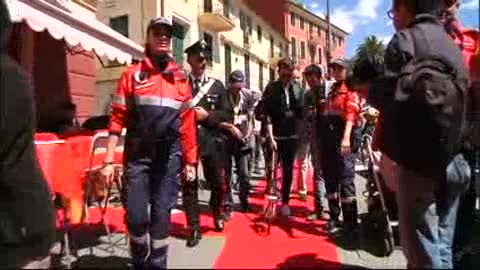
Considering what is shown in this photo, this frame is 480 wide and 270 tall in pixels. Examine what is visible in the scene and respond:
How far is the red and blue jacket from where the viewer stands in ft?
7.11

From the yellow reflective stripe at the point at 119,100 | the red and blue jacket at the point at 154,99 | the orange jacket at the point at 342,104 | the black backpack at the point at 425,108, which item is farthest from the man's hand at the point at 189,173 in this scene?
the black backpack at the point at 425,108

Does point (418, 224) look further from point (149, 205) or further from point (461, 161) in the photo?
point (149, 205)

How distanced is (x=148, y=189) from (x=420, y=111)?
1.11 m

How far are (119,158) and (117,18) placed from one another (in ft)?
2.82

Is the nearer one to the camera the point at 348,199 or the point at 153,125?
the point at 153,125

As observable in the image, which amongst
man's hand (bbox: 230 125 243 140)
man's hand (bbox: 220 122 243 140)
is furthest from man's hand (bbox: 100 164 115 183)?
man's hand (bbox: 230 125 243 140)

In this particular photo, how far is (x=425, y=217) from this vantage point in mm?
1646

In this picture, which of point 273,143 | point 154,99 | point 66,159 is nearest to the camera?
point 154,99

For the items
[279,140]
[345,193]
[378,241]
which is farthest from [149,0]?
[279,140]

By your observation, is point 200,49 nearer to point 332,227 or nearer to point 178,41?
point 178,41

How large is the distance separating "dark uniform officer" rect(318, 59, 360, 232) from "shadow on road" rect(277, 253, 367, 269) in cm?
262

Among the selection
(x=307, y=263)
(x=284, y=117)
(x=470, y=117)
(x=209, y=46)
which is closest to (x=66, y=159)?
(x=209, y=46)

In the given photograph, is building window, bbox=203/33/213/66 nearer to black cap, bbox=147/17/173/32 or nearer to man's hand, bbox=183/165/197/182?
man's hand, bbox=183/165/197/182

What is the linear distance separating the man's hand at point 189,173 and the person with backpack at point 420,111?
128 cm
